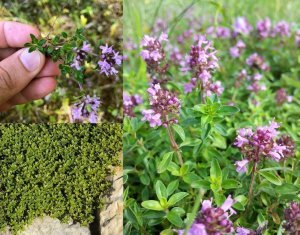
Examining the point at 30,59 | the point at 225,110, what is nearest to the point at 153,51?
the point at 225,110

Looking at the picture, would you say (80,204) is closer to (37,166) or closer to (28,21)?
(37,166)

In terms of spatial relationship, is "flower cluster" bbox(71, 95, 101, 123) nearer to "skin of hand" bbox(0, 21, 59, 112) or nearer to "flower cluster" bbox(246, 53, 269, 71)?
"skin of hand" bbox(0, 21, 59, 112)

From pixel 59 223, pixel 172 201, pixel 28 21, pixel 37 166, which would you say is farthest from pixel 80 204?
pixel 28 21

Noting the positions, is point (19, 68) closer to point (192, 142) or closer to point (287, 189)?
point (192, 142)

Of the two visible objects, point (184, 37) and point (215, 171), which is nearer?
point (215, 171)

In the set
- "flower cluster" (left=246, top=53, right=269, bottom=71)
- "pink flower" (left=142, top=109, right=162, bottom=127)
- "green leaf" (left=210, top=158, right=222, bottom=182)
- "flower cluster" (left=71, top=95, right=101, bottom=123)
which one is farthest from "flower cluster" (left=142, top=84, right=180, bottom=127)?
"flower cluster" (left=246, top=53, right=269, bottom=71)
